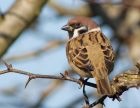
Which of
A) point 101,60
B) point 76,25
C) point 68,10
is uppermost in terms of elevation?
point 76,25

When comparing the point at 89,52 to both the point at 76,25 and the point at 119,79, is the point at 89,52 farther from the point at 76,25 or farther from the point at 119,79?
the point at 119,79

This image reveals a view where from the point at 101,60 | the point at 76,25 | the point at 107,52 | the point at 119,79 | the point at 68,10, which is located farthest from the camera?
the point at 68,10

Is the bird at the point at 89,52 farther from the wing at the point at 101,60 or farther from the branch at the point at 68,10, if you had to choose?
the branch at the point at 68,10

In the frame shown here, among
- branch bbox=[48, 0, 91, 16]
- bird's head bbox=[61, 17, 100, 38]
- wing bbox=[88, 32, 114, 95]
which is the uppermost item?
bird's head bbox=[61, 17, 100, 38]

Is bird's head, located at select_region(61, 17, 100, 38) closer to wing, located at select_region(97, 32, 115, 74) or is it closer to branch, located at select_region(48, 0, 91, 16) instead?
wing, located at select_region(97, 32, 115, 74)

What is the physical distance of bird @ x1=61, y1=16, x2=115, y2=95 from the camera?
4270 mm

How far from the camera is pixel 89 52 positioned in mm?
4555

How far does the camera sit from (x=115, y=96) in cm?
342

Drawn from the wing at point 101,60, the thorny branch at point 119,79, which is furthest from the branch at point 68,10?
the thorny branch at point 119,79

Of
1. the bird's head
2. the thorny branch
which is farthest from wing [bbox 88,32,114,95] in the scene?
the thorny branch

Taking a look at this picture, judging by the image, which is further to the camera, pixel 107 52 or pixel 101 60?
pixel 107 52

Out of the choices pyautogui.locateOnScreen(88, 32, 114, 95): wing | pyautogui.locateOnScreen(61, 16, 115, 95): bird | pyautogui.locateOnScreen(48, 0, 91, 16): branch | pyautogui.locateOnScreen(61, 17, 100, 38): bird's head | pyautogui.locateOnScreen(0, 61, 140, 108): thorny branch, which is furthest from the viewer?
pyautogui.locateOnScreen(48, 0, 91, 16): branch

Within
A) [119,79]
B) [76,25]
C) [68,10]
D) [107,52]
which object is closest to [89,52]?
[107,52]

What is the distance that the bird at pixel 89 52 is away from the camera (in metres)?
4.27
